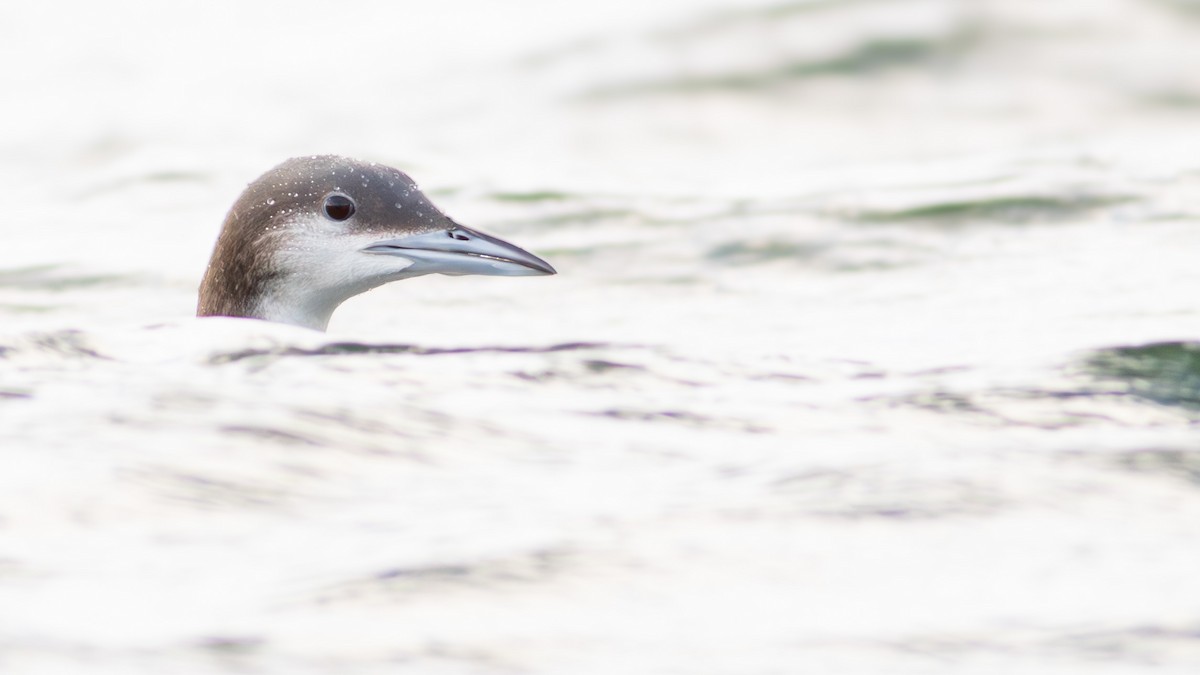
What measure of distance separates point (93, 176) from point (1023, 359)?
871 centimetres

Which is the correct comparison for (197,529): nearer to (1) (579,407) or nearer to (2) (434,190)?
(1) (579,407)

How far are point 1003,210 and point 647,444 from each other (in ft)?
22.9

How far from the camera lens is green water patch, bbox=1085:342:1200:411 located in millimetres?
5562

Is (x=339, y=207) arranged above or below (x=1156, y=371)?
above

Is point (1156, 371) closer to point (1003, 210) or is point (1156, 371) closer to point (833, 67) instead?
point (1003, 210)

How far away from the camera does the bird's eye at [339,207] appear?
6742mm

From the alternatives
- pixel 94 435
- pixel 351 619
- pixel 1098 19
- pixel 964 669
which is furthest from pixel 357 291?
pixel 1098 19

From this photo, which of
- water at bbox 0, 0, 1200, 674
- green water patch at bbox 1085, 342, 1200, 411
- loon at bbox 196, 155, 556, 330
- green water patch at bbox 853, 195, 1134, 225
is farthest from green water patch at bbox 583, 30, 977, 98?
green water patch at bbox 1085, 342, 1200, 411

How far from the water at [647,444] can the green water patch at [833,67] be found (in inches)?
103

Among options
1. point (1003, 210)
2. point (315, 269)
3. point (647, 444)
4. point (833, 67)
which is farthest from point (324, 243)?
point (833, 67)

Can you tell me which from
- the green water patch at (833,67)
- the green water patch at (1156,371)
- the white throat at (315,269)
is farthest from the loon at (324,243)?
the green water patch at (833,67)

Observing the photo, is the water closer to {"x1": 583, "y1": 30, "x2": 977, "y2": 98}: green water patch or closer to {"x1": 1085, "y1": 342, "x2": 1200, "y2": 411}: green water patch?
{"x1": 1085, "y1": 342, "x2": 1200, "y2": 411}: green water patch

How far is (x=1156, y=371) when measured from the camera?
6031 mm

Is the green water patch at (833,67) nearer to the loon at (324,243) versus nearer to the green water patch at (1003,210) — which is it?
the green water patch at (1003,210)
